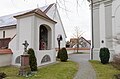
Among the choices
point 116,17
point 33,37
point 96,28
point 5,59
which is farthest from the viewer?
point 96,28

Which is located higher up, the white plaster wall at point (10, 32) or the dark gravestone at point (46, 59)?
the white plaster wall at point (10, 32)

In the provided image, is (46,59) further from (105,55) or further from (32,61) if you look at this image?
(105,55)

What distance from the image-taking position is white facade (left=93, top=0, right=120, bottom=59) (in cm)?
1708

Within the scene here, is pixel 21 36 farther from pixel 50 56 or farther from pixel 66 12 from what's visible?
pixel 66 12

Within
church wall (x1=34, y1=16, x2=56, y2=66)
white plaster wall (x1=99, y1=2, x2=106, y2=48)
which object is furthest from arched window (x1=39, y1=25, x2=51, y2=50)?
white plaster wall (x1=99, y1=2, x2=106, y2=48)

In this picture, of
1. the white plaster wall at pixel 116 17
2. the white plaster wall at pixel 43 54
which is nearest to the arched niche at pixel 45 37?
the white plaster wall at pixel 43 54

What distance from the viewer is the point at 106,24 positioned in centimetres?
1797

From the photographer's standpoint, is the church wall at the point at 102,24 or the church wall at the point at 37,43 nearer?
the church wall at the point at 37,43

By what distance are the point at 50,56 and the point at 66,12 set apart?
493 inches

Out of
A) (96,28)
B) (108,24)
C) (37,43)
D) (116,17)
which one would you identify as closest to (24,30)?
(37,43)

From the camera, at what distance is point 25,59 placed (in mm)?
11812

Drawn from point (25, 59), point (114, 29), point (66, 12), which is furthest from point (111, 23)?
point (66, 12)

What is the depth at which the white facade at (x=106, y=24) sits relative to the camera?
17.1m

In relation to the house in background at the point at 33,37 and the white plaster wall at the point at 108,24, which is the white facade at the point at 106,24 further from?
the house in background at the point at 33,37
